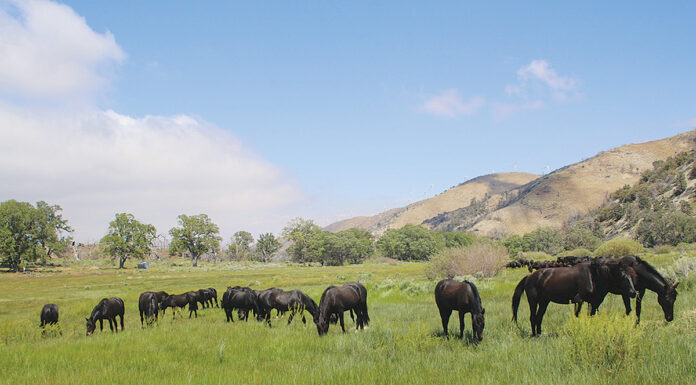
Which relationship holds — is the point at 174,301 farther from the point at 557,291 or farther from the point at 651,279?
the point at 651,279

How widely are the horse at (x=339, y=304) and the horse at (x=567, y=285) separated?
17.6 ft

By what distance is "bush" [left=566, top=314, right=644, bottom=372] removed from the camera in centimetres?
588

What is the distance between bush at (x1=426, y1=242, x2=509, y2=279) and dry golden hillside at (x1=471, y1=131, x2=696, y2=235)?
132 meters

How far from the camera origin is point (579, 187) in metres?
166

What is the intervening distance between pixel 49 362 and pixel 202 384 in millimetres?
5339

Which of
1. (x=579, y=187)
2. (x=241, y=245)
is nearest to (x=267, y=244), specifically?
(x=241, y=245)

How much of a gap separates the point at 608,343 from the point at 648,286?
4.52 metres

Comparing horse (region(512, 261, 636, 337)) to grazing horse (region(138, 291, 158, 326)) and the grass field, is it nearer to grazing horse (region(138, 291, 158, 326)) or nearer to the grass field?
the grass field

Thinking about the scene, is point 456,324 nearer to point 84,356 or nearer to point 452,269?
point 84,356

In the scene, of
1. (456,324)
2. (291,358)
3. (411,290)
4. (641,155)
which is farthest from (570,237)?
(641,155)

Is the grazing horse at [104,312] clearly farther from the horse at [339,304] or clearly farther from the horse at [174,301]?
the horse at [339,304]

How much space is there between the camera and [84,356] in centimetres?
938

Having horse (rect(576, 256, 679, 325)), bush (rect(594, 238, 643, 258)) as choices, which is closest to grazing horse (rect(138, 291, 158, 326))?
horse (rect(576, 256, 679, 325))

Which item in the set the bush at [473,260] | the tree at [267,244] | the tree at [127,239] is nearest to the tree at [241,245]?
the tree at [267,244]
